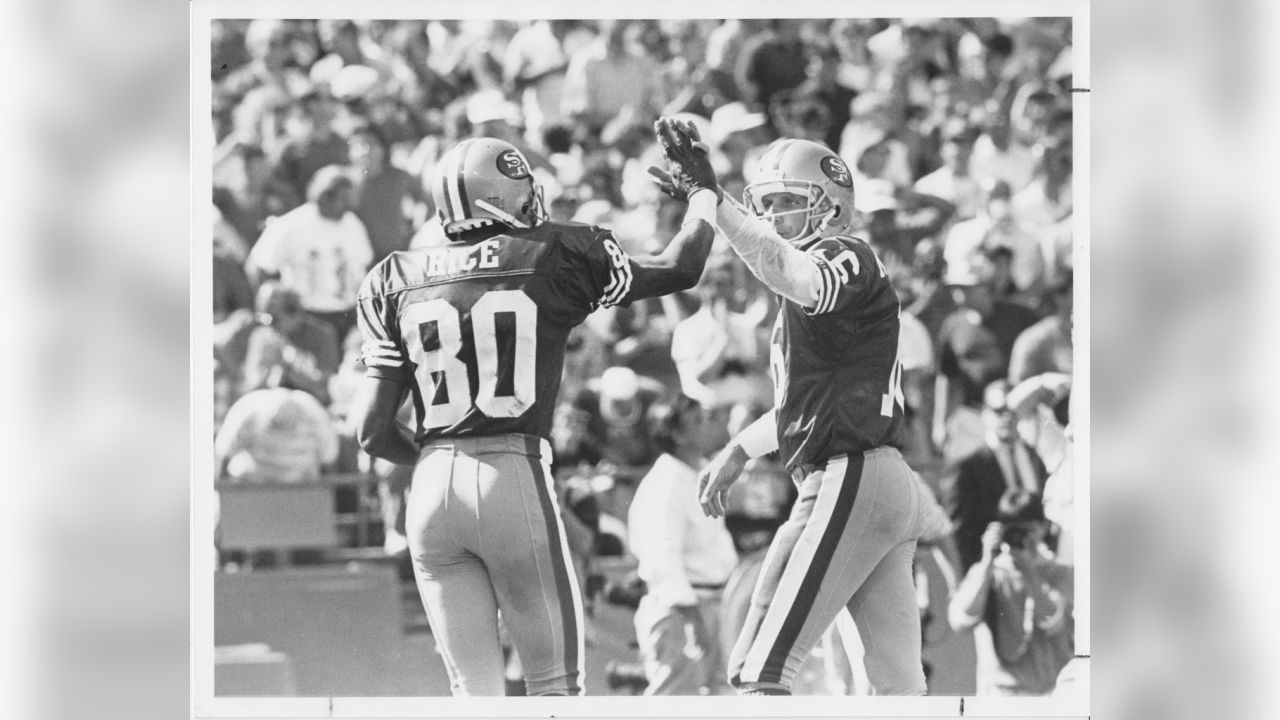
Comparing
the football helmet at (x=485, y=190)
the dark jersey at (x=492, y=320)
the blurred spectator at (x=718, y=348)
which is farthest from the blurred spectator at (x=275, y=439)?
the blurred spectator at (x=718, y=348)

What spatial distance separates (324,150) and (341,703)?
2.47 meters

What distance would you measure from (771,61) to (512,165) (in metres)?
1.52

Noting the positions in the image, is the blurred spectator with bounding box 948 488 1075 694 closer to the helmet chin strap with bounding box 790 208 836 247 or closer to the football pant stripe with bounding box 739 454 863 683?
→ the football pant stripe with bounding box 739 454 863 683

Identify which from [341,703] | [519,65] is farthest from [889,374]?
[341,703]

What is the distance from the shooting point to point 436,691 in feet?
24.2

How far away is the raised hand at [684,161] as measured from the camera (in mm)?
6660

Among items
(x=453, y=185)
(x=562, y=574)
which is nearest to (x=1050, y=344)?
(x=562, y=574)

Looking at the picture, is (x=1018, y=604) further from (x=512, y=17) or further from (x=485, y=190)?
(x=512, y=17)

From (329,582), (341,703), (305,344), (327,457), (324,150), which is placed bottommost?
(341,703)

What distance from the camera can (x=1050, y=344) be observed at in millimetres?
7594

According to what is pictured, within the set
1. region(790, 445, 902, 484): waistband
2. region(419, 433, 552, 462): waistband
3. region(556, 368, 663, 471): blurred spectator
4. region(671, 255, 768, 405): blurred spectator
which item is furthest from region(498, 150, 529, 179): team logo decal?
region(790, 445, 902, 484): waistband

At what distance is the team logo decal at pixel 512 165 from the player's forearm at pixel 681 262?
57 cm

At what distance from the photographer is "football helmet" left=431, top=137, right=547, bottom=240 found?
673 cm
